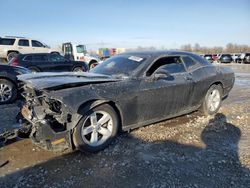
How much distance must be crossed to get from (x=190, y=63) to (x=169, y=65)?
0.75 meters

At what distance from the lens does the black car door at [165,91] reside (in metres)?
4.71

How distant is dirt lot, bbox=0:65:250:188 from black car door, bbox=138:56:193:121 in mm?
408

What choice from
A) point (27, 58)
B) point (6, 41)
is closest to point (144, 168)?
point (27, 58)

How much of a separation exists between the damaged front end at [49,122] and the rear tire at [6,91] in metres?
3.86

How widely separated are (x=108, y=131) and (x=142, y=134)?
0.88m

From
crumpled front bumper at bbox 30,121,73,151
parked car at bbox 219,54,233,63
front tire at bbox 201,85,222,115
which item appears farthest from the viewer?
parked car at bbox 219,54,233,63

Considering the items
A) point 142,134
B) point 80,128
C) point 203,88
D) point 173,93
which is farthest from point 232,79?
point 80,128

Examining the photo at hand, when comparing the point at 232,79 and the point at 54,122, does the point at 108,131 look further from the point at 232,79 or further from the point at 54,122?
the point at 232,79

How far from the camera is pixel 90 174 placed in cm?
347

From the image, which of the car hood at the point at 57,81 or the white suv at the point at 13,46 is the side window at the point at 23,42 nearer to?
the white suv at the point at 13,46

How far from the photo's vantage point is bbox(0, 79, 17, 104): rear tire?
24.6ft

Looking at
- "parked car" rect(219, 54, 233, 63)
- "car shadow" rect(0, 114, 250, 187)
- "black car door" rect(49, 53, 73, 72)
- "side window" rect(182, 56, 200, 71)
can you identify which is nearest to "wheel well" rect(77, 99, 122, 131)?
"car shadow" rect(0, 114, 250, 187)

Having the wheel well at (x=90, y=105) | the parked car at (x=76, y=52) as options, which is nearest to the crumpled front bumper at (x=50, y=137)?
the wheel well at (x=90, y=105)

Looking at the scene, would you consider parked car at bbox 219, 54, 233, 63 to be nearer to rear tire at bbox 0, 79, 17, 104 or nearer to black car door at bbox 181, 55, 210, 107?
black car door at bbox 181, 55, 210, 107
